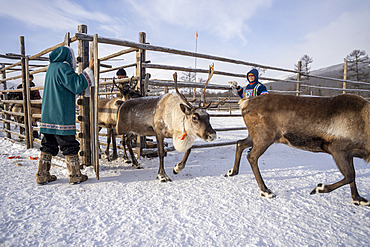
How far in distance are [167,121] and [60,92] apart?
1.63 meters

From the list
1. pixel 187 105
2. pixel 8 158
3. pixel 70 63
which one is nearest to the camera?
pixel 70 63

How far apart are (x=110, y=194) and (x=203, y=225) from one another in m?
1.36

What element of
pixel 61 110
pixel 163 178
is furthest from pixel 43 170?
pixel 163 178

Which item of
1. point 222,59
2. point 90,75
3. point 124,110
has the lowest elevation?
point 124,110

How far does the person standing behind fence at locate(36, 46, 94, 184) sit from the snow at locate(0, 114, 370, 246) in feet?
1.05

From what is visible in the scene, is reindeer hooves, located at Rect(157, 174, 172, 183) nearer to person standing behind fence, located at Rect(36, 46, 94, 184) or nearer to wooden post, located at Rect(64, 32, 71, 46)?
person standing behind fence, located at Rect(36, 46, 94, 184)

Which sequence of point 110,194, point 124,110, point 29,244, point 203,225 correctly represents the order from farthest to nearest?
point 124,110 → point 110,194 → point 203,225 → point 29,244

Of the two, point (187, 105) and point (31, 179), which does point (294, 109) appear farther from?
point (31, 179)

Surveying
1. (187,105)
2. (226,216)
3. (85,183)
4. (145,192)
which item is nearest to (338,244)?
(226,216)

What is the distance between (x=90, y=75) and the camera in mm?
3240

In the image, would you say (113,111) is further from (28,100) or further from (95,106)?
(28,100)

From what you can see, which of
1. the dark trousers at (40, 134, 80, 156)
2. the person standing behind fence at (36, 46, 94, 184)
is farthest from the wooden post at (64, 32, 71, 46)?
the dark trousers at (40, 134, 80, 156)

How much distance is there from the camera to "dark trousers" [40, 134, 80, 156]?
3.11 meters

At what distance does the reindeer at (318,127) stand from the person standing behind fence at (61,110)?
2573mm
